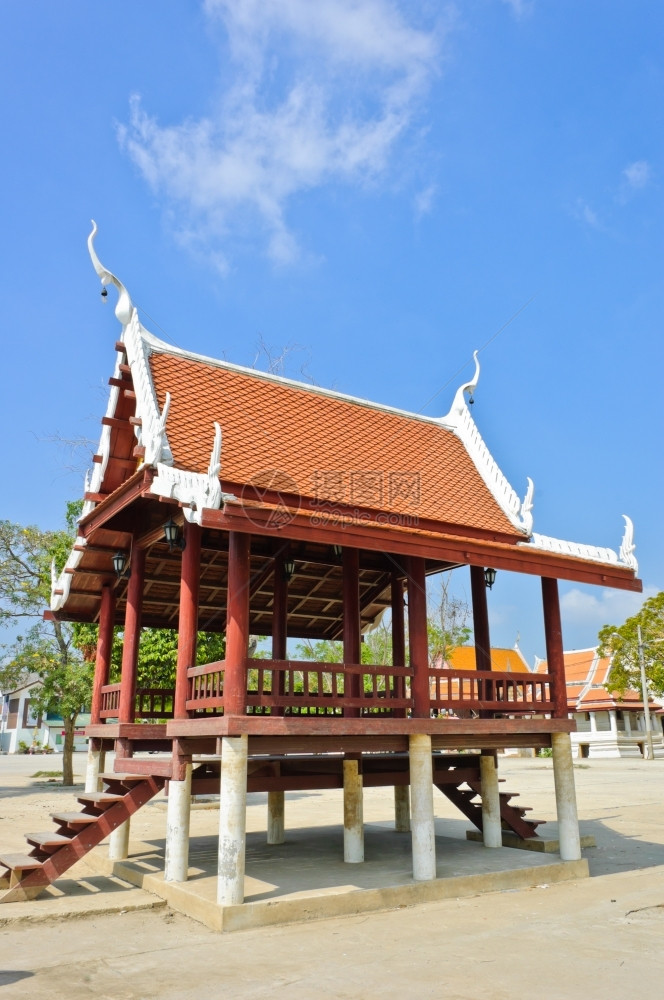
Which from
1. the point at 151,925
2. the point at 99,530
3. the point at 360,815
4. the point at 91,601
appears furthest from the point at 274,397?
the point at 151,925

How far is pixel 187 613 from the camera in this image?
350 inches

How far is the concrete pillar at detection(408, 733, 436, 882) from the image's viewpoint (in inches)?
343

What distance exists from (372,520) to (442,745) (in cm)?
308

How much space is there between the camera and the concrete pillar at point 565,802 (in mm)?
9992

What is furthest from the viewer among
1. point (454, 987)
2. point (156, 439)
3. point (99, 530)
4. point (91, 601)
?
point (91, 601)

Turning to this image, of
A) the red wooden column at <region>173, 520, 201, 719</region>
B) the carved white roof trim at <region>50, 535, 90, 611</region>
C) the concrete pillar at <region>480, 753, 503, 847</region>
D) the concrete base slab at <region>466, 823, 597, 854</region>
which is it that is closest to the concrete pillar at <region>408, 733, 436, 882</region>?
the red wooden column at <region>173, 520, 201, 719</region>

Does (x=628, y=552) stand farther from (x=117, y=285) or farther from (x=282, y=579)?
(x=117, y=285)

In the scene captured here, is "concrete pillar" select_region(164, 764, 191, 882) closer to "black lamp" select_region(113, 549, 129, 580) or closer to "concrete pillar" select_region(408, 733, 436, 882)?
"concrete pillar" select_region(408, 733, 436, 882)

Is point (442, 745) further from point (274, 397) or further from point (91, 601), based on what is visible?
point (91, 601)

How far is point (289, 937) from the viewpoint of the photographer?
7.07 m

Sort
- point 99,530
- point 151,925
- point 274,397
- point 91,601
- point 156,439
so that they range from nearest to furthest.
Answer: point 151,925 < point 156,439 < point 99,530 < point 274,397 < point 91,601

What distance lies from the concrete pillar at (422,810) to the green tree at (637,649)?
115 ft

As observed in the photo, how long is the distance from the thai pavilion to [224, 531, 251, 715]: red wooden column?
0.02 meters

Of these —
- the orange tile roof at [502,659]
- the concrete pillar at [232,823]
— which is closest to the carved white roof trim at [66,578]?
the concrete pillar at [232,823]
